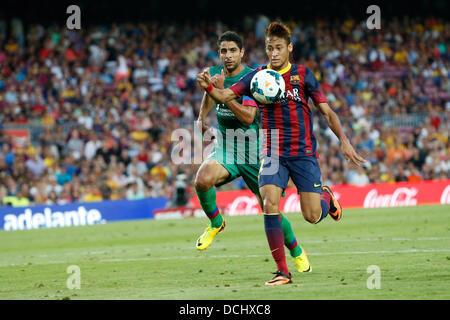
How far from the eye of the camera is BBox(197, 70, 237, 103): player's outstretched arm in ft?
25.5

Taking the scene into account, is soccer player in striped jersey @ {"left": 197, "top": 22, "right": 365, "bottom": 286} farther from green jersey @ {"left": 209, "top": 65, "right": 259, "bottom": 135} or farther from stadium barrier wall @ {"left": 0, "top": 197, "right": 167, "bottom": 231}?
stadium barrier wall @ {"left": 0, "top": 197, "right": 167, "bottom": 231}

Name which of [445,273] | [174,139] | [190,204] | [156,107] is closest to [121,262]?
[445,273]

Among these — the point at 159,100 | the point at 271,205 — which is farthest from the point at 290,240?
the point at 159,100

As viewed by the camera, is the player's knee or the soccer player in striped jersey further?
the soccer player in striped jersey

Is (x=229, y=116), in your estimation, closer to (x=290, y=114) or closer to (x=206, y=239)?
(x=290, y=114)

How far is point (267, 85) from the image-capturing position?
832cm

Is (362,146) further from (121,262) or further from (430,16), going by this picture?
(121,262)

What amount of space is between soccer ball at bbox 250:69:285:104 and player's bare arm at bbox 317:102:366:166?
1.66ft

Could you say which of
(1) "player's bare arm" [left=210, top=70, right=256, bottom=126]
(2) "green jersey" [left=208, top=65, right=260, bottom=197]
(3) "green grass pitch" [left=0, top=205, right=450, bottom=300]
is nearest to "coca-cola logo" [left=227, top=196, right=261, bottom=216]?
(3) "green grass pitch" [left=0, top=205, right=450, bottom=300]

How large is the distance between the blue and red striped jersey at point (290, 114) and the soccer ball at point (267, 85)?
175 millimetres

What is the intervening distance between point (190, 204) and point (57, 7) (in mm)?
11693

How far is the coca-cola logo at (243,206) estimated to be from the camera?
21.8 metres

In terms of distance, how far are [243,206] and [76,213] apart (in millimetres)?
4711

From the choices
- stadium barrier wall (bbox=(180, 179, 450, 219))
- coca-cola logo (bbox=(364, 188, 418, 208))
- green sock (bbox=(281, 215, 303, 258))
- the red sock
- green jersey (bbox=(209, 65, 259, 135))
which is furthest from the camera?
coca-cola logo (bbox=(364, 188, 418, 208))
